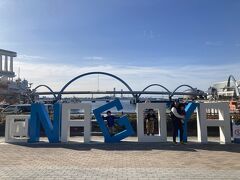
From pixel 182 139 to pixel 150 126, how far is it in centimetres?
172

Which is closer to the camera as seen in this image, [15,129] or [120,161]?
[120,161]

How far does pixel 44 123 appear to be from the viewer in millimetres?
15234

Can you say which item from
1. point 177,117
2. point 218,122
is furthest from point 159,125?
point 218,122

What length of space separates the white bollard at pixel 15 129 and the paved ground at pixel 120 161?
4.55ft

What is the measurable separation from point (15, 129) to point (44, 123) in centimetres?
180

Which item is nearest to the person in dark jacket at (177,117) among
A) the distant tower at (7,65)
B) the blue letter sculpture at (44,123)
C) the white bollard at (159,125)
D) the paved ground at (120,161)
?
the white bollard at (159,125)

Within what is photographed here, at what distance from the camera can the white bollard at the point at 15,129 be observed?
15.6 m

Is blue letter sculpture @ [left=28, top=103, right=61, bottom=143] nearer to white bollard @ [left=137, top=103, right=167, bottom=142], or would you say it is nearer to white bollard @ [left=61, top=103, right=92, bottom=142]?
white bollard @ [left=61, top=103, right=92, bottom=142]

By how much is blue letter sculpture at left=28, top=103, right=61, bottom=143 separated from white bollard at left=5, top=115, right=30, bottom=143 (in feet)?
1.93

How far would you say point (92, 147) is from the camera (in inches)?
532

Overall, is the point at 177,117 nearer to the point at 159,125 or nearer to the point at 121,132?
the point at 159,125

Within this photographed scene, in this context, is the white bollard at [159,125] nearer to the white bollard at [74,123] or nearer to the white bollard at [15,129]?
the white bollard at [74,123]

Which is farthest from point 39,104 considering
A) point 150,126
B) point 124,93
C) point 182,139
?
point 124,93

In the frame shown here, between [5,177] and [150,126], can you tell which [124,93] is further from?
[5,177]
